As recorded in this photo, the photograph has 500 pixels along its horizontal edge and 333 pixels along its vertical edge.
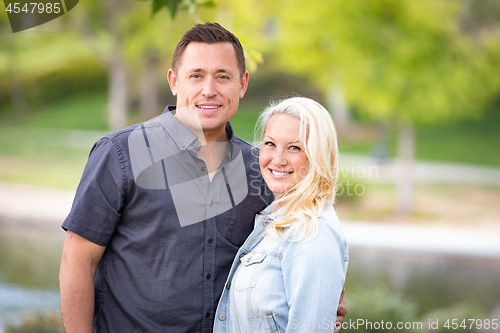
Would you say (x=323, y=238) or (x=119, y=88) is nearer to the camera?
(x=323, y=238)

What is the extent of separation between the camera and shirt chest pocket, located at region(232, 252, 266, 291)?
74.9 inches

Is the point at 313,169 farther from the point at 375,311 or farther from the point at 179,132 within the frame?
the point at 375,311

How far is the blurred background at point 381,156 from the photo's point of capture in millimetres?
6668

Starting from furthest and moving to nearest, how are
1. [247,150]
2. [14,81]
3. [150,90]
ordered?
[14,81] < [150,90] < [247,150]

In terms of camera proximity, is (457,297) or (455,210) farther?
(455,210)

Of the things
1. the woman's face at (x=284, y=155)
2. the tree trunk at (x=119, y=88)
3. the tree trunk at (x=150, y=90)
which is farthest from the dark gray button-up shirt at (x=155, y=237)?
the tree trunk at (x=150, y=90)

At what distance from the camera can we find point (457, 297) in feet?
22.4

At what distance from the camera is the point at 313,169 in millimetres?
1911

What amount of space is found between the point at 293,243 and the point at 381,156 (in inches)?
536

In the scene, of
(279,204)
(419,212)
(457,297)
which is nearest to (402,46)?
(419,212)

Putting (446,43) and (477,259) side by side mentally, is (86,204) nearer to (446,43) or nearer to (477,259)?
(477,259)

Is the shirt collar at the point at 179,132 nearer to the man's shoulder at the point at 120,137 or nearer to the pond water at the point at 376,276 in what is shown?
the man's shoulder at the point at 120,137

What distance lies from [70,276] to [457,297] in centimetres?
630

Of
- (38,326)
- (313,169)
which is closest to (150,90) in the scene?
(38,326)
